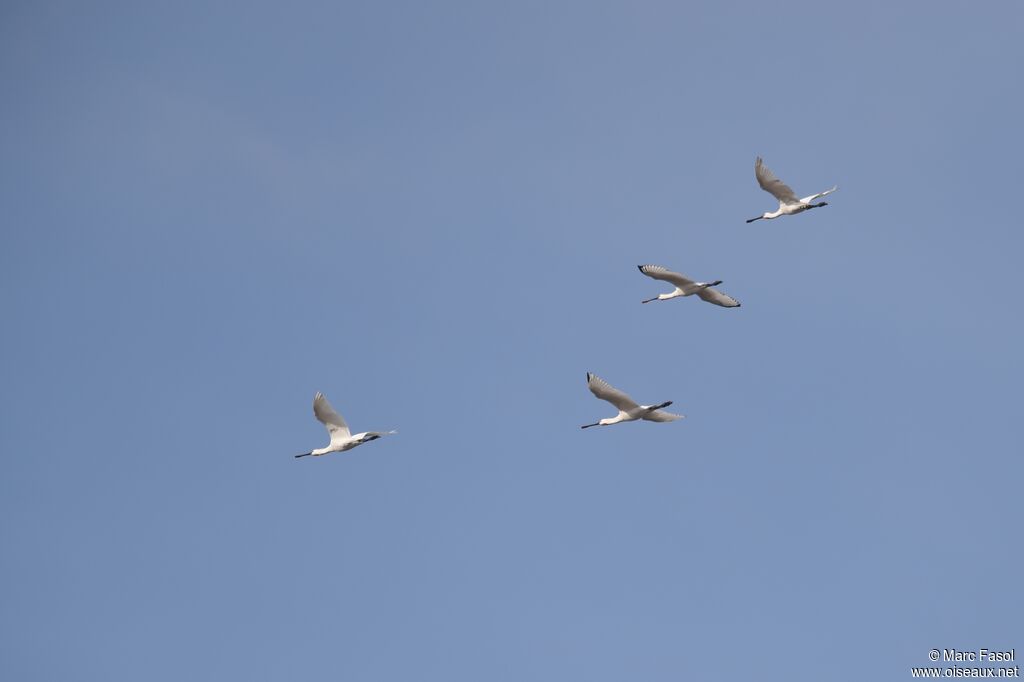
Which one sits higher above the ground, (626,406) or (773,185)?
(773,185)

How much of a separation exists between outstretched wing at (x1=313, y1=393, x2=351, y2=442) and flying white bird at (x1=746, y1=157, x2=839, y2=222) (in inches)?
761

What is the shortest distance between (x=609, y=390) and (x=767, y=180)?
42.0ft

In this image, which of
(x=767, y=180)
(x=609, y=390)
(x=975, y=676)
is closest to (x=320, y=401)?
(x=609, y=390)

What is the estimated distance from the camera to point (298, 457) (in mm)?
65312

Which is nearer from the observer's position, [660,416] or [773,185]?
[660,416]

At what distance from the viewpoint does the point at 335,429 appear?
62.7m

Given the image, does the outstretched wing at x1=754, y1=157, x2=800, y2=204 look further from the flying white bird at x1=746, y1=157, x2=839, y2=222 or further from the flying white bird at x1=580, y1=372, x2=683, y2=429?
the flying white bird at x1=580, y1=372, x2=683, y2=429

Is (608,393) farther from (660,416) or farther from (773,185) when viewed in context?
(773,185)

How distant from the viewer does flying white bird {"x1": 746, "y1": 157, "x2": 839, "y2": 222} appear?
220 ft

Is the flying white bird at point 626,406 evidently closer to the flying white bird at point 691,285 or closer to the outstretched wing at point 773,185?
the flying white bird at point 691,285

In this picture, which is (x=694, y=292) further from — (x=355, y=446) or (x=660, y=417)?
(x=355, y=446)

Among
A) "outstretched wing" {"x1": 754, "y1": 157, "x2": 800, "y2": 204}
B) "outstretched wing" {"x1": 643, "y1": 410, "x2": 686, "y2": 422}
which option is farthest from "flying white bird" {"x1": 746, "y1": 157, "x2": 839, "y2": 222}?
"outstretched wing" {"x1": 643, "y1": 410, "x2": 686, "y2": 422}

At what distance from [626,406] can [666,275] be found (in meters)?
6.53

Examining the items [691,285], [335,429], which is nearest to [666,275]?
[691,285]
